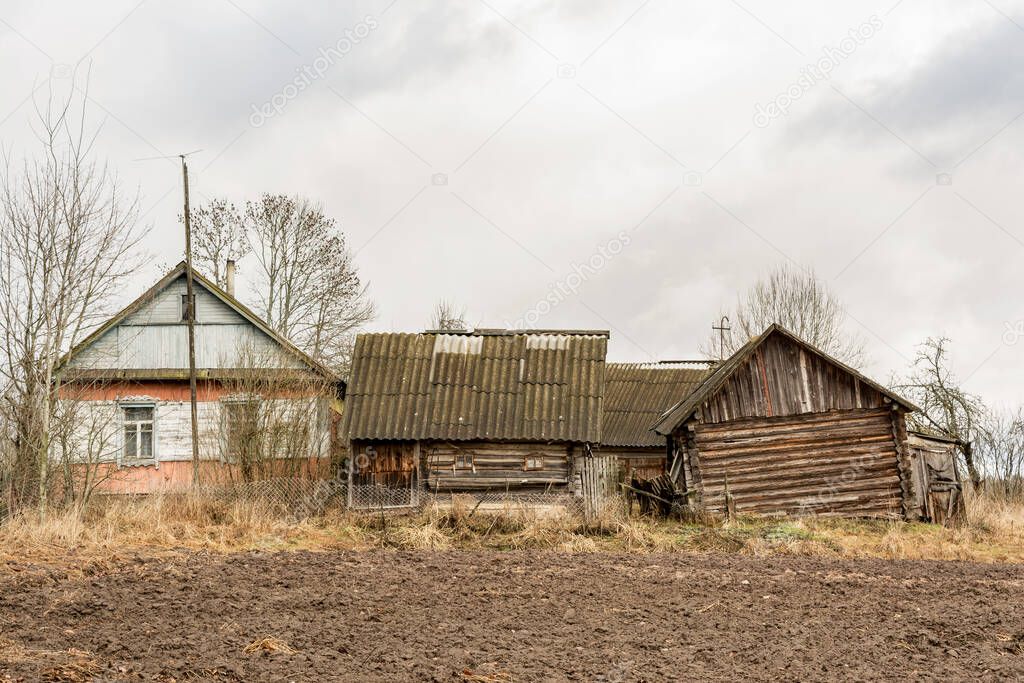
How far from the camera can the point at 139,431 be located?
2473 centimetres

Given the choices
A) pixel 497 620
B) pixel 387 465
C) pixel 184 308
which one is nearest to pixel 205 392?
pixel 184 308

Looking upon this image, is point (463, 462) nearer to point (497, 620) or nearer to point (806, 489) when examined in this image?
point (806, 489)

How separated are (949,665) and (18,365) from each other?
15.0m

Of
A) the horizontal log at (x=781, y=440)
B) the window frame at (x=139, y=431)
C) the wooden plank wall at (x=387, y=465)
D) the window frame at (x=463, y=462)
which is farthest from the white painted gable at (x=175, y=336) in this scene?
the horizontal log at (x=781, y=440)

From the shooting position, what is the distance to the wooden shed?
20.8 meters

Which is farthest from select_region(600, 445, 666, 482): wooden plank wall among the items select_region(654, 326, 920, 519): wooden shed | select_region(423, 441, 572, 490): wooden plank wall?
select_region(654, 326, 920, 519): wooden shed

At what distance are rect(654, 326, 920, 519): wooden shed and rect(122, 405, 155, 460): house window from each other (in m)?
13.6

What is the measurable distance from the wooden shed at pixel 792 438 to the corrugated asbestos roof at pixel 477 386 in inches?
101

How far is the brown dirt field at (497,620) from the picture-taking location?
812cm

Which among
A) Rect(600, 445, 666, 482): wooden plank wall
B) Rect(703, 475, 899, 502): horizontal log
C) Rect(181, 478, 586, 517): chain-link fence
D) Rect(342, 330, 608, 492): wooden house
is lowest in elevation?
Rect(703, 475, 899, 502): horizontal log

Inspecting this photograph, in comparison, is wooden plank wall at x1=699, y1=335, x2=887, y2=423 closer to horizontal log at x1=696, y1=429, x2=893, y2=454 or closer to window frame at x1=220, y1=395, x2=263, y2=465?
horizontal log at x1=696, y1=429, x2=893, y2=454

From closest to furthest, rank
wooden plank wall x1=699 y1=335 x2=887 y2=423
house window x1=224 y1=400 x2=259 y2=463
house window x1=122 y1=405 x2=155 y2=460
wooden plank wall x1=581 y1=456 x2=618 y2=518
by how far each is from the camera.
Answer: wooden plank wall x1=699 y1=335 x2=887 y2=423
wooden plank wall x1=581 y1=456 x2=618 y2=518
house window x1=224 y1=400 x2=259 y2=463
house window x1=122 y1=405 x2=155 y2=460

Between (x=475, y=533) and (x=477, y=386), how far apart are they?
5.46 m

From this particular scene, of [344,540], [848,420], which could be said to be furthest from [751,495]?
[344,540]
